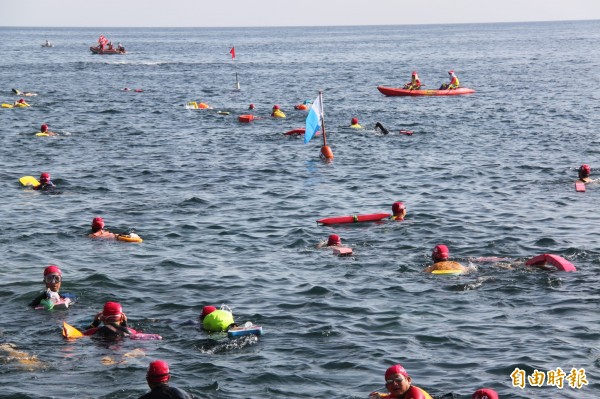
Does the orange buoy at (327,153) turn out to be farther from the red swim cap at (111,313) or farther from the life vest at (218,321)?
the red swim cap at (111,313)

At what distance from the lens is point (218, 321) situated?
18109 millimetres

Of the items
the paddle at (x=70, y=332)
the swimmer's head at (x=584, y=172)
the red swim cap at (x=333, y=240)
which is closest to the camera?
the paddle at (x=70, y=332)

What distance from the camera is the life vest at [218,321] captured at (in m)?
18.1

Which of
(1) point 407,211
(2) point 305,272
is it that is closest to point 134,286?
(2) point 305,272

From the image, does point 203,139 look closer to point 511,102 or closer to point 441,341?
point 511,102

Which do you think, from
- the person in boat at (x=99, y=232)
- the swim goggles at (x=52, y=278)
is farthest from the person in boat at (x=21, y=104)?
the swim goggles at (x=52, y=278)

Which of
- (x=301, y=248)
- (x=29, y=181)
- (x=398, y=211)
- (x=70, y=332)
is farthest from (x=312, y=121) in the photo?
(x=70, y=332)

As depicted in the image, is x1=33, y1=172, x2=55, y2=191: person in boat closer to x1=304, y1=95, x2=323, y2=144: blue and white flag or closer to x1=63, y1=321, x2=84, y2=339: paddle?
x1=304, y1=95, x2=323, y2=144: blue and white flag

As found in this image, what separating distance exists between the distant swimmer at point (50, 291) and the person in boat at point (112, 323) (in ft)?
7.41

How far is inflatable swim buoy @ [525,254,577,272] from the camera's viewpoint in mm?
21812

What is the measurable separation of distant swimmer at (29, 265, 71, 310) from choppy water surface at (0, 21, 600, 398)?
0.38 metres

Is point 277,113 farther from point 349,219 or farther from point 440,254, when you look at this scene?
point 440,254

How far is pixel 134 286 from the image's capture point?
21766 mm

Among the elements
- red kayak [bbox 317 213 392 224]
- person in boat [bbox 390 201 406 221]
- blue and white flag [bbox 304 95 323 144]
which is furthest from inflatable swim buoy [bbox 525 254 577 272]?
blue and white flag [bbox 304 95 323 144]
